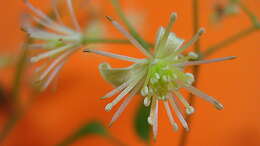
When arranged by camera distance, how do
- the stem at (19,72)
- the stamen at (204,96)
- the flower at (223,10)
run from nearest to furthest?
the stamen at (204,96)
the flower at (223,10)
the stem at (19,72)

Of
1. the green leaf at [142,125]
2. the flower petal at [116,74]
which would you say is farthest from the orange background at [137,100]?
the flower petal at [116,74]

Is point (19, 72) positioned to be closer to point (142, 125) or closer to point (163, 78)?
point (142, 125)

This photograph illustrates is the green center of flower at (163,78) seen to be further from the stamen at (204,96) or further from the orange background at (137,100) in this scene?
the orange background at (137,100)

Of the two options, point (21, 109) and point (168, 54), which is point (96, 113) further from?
point (168, 54)

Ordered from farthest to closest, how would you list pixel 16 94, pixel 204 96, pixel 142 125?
pixel 16 94 → pixel 142 125 → pixel 204 96

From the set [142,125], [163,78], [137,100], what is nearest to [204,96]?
[163,78]

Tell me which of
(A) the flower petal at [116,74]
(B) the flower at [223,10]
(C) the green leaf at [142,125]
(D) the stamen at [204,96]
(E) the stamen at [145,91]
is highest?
(B) the flower at [223,10]
